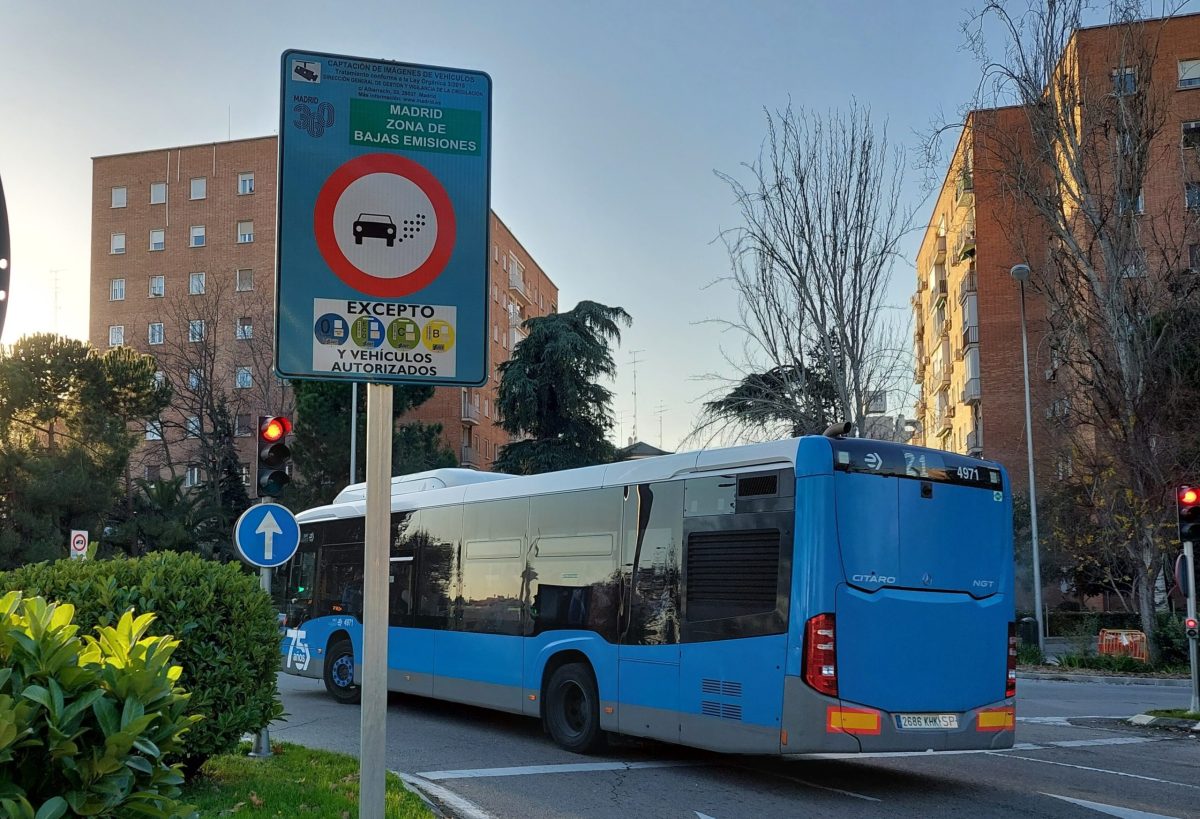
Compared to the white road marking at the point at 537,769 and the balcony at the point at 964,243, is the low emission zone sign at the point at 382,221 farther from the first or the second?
the balcony at the point at 964,243

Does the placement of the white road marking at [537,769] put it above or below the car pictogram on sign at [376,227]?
below

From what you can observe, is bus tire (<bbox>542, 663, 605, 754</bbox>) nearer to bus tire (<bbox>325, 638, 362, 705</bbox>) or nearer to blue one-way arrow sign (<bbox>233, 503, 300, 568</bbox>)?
blue one-way arrow sign (<bbox>233, 503, 300, 568</bbox>)

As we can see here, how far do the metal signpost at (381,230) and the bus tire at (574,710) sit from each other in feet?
26.2

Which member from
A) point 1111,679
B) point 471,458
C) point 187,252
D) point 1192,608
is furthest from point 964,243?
point 187,252

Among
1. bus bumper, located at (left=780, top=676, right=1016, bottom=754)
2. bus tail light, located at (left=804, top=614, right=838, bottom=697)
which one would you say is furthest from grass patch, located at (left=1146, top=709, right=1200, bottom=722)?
bus tail light, located at (left=804, top=614, right=838, bottom=697)

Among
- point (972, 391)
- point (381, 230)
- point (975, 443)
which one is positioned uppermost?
point (972, 391)

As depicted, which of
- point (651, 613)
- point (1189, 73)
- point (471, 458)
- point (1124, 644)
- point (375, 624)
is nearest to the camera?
point (375, 624)

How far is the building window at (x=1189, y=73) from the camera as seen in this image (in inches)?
1796

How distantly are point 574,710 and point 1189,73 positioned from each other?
4354 centimetres

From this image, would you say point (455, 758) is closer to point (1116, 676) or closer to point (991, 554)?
point (991, 554)

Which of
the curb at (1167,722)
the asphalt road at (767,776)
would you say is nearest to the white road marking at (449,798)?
the asphalt road at (767,776)

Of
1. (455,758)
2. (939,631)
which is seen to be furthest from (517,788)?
(939,631)

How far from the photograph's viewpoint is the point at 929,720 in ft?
32.3

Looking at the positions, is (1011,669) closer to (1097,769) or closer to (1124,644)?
(1097,769)
